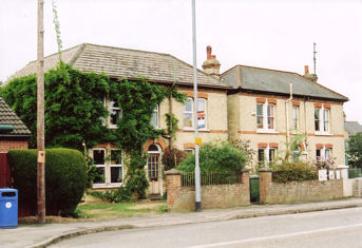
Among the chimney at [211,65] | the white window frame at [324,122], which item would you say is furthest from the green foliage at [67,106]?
the white window frame at [324,122]

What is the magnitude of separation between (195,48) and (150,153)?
8716 mm

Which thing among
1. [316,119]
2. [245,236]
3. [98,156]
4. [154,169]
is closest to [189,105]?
[154,169]

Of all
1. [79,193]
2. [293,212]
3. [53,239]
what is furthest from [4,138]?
[293,212]

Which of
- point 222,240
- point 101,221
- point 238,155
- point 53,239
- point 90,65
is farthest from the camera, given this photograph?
point 90,65

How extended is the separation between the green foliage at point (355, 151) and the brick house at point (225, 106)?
19866 mm

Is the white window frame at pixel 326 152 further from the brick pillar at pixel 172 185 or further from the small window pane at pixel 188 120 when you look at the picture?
the brick pillar at pixel 172 185

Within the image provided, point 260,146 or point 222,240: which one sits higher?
point 260,146

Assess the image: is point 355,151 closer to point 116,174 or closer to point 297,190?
point 297,190

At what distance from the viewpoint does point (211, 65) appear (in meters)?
35.6

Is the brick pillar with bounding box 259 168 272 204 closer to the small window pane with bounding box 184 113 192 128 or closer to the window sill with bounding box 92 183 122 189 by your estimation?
the small window pane with bounding box 184 113 192 128

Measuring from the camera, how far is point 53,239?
13.8 metres

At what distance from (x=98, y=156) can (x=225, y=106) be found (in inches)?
359

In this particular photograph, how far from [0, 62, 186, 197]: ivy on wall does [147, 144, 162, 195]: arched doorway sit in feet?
2.82

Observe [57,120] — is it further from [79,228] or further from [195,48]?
[79,228]
